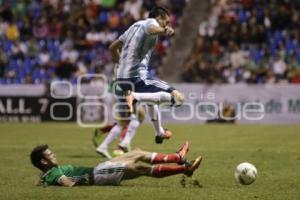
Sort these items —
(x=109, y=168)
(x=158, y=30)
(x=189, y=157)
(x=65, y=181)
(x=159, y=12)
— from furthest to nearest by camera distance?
(x=189, y=157), (x=159, y=12), (x=158, y=30), (x=65, y=181), (x=109, y=168)

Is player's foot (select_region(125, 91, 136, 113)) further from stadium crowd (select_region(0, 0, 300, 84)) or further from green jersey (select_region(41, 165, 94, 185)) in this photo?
stadium crowd (select_region(0, 0, 300, 84))

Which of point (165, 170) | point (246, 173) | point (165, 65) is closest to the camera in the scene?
point (165, 170)

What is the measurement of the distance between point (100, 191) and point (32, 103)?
17.3m

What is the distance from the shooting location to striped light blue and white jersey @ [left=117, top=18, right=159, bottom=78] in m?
13.1

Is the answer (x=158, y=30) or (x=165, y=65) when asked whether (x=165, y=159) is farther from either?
(x=165, y=65)

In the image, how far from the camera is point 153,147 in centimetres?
1756

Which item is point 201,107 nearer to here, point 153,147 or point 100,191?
point 153,147

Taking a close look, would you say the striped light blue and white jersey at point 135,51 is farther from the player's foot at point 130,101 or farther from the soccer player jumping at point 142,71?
the player's foot at point 130,101

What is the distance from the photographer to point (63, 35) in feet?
104

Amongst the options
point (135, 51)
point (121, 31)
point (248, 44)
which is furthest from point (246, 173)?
point (121, 31)

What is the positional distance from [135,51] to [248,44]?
16.2 metres

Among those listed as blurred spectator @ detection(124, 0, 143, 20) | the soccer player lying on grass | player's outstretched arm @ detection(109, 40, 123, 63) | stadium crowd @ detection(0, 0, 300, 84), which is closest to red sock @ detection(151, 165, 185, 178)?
the soccer player lying on grass

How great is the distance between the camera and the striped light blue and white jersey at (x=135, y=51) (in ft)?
43.0

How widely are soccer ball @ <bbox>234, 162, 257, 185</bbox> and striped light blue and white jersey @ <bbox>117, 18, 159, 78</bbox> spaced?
329 cm
